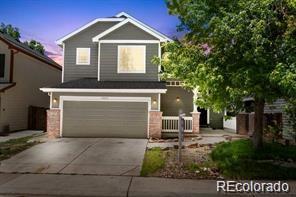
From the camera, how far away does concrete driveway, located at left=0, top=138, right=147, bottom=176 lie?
12.8 m

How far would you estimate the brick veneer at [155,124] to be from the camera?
828 inches

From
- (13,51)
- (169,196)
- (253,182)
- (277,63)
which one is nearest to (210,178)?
(253,182)

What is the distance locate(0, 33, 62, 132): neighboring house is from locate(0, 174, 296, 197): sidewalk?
44.0ft

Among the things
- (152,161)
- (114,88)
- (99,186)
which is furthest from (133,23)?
(99,186)

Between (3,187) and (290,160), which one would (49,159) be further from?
(290,160)

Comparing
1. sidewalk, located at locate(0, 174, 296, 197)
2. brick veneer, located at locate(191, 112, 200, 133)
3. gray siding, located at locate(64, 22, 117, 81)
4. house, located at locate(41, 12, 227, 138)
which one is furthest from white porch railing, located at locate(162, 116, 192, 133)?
sidewalk, located at locate(0, 174, 296, 197)

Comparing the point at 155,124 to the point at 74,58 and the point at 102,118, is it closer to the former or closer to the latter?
the point at 102,118

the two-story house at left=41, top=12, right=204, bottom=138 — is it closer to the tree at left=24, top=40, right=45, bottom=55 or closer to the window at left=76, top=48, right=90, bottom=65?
the window at left=76, top=48, right=90, bottom=65

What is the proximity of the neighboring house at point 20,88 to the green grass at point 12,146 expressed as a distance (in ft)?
14.8

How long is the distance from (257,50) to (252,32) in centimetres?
68

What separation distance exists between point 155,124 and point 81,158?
694 centimetres

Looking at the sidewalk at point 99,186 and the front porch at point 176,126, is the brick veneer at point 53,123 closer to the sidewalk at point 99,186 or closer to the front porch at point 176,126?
the front porch at point 176,126

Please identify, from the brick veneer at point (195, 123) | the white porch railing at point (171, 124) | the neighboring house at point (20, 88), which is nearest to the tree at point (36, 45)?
the neighboring house at point (20, 88)

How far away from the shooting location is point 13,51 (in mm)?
25203
